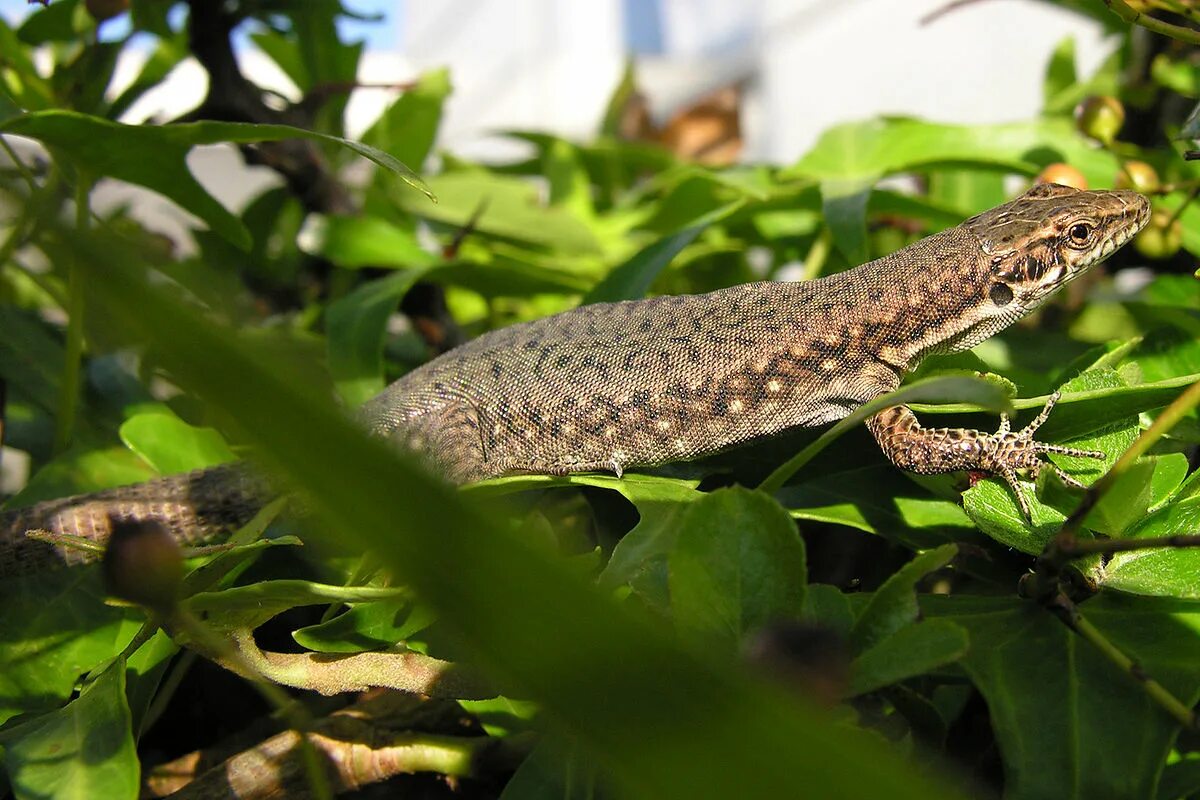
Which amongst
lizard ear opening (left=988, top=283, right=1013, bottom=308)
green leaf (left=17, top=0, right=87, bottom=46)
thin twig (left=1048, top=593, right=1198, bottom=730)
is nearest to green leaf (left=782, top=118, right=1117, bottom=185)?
lizard ear opening (left=988, top=283, right=1013, bottom=308)

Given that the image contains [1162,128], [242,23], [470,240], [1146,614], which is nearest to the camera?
[1146,614]

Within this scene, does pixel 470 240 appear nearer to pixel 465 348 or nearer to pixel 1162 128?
pixel 465 348

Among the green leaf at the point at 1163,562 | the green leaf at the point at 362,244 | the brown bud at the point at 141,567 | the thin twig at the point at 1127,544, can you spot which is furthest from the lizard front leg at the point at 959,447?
the green leaf at the point at 362,244

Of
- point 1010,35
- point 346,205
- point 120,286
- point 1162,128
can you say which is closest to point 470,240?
point 346,205

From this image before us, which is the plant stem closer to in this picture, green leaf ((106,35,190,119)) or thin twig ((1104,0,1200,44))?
green leaf ((106,35,190,119))

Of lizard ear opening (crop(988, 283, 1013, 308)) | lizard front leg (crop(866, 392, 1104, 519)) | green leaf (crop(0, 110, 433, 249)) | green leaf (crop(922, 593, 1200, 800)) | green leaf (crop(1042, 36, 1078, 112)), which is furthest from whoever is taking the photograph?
green leaf (crop(1042, 36, 1078, 112))
